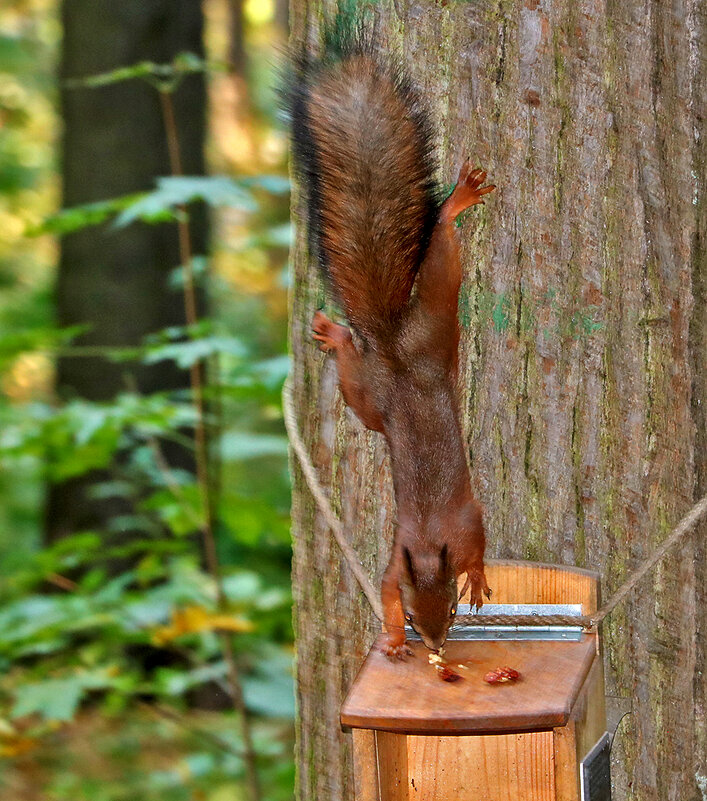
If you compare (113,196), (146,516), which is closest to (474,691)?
(146,516)

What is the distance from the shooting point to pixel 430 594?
A: 146 centimetres

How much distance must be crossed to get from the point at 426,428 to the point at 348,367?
16 centimetres

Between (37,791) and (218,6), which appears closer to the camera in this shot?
(37,791)

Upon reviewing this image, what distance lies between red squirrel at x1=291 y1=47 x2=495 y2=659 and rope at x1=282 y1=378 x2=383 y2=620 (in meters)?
0.02

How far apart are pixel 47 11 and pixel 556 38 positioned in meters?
8.79

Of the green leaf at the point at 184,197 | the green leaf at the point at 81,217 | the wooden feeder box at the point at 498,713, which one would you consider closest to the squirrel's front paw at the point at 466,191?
the wooden feeder box at the point at 498,713

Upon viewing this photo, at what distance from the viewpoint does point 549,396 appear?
1.46m

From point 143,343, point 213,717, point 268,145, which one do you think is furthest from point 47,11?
point 213,717

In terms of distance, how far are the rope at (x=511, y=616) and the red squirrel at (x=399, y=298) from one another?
35mm

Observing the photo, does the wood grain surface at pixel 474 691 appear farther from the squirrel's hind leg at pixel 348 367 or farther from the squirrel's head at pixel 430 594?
the squirrel's hind leg at pixel 348 367

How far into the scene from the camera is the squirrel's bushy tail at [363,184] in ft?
4.95

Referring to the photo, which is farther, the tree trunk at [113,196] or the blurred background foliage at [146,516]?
the tree trunk at [113,196]

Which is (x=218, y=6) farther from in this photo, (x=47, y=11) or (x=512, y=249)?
(x=512, y=249)

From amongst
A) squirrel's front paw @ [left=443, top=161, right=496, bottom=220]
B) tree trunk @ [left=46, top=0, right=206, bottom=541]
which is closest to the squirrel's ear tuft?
squirrel's front paw @ [left=443, top=161, right=496, bottom=220]
